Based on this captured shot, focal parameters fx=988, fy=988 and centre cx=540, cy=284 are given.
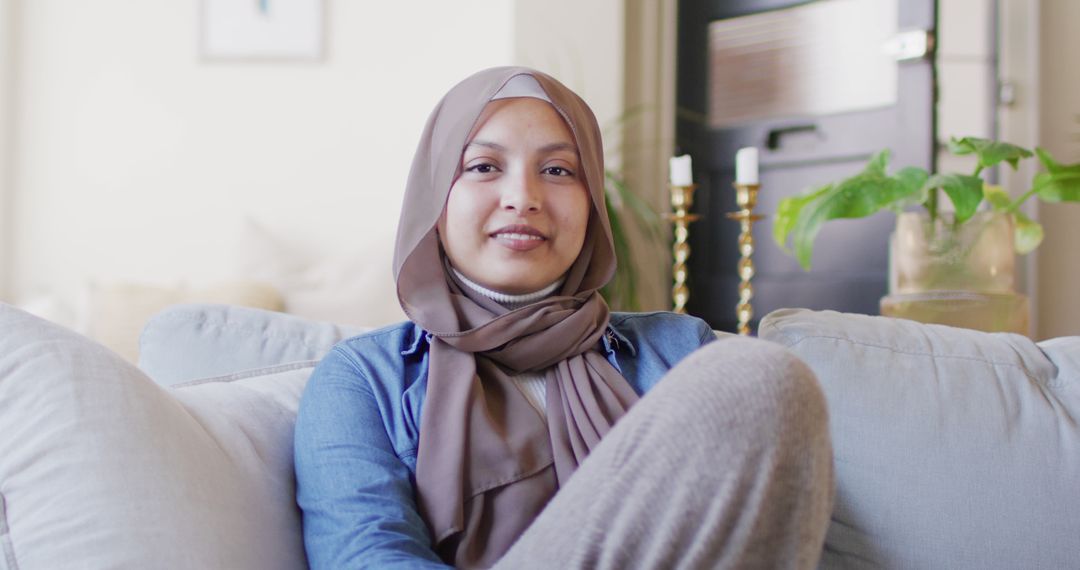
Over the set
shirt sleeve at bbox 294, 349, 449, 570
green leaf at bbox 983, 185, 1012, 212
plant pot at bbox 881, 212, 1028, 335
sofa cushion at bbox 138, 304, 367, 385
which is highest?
green leaf at bbox 983, 185, 1012, 212

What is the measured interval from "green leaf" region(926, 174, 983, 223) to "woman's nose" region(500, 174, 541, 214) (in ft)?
3.68

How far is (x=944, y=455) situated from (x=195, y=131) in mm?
2960

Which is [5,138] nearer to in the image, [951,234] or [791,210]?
[791,210]

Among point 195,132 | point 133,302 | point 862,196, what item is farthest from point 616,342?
point 195,132

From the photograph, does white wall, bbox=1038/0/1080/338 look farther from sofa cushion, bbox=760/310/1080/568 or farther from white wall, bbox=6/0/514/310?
sofa cushion, bbox=760/310/1080/568

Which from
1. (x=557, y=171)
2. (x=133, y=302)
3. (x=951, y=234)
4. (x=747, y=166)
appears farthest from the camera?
(x=133, y=302)

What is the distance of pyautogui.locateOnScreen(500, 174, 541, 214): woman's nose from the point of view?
1.27 m

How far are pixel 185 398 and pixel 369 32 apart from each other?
2562 mm

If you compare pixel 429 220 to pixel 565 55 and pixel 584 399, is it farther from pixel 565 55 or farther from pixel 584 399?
pixel 565 55

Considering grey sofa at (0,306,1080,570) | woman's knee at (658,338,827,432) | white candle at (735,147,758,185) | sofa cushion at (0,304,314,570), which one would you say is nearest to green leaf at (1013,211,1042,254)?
white candle at (735,147,758,185)

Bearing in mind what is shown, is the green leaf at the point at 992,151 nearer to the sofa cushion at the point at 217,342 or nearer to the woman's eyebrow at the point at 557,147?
the woman's eyebrow at the point at 557,147

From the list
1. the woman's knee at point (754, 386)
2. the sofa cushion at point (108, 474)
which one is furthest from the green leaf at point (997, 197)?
the sofa cushion at point (108, 474)

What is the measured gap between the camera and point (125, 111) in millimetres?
3551

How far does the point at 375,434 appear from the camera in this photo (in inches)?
Answer: 46.2
